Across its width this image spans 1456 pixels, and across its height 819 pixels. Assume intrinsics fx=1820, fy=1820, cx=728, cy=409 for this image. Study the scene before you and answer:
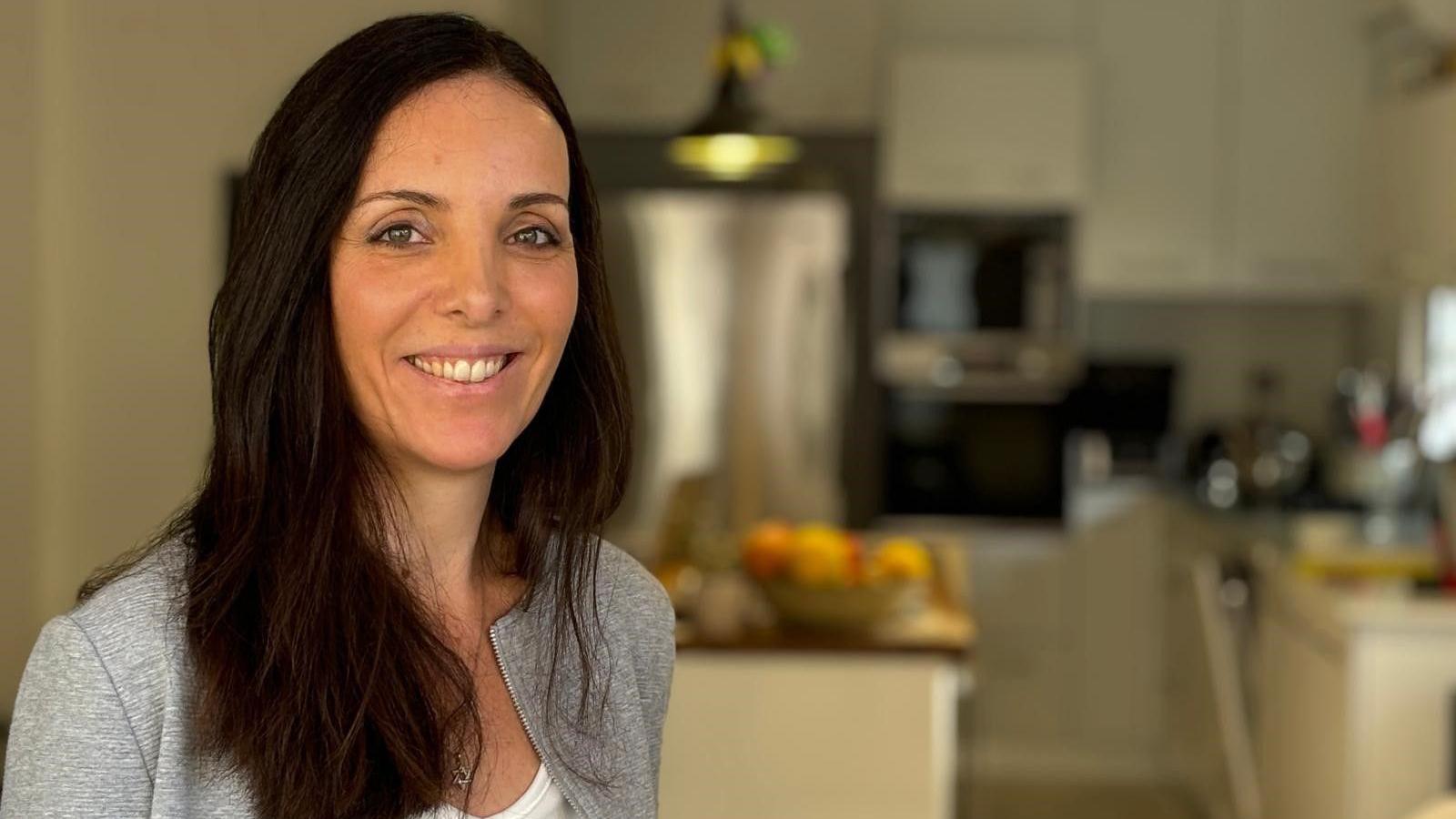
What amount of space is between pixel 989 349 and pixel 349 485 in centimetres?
488

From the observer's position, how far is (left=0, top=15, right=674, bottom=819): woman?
1.08m

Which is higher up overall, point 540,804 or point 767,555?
point 540,804

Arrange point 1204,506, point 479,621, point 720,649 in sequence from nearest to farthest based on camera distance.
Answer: point 479,621 → point 720,649 → point 1204,506

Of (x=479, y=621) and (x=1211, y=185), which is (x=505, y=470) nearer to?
(x=479, y=621)

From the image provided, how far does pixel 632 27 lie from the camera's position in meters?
5.91

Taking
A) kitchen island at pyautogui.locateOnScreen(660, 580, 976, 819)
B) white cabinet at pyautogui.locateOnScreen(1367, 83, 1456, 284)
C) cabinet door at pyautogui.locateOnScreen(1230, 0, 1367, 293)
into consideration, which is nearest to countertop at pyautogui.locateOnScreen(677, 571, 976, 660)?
kitchen island at pyautogui.locateOnScreen(660, 580, 976, 819)

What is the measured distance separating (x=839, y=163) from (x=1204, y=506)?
1.53 metres

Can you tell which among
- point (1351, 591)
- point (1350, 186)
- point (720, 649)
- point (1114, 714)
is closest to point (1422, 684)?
point (1351, 591)

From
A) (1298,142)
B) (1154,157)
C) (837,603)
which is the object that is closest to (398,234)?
(837,603)

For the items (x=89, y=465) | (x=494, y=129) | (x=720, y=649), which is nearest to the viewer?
(x=494, y=129)

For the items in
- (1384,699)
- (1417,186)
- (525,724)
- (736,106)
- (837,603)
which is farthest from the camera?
(1417,186)

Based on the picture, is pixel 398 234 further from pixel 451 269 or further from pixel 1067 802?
pixel 1067 802

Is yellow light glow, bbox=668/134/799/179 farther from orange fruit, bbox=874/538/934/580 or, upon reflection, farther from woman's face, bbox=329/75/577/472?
woman's face, bbox=329/75/577/472

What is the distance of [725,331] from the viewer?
5.53m
